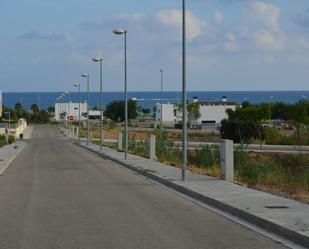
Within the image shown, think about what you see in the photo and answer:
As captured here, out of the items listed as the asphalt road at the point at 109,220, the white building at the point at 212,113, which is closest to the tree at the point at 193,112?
the white building at the point at 212,113

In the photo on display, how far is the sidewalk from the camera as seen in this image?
11109mm

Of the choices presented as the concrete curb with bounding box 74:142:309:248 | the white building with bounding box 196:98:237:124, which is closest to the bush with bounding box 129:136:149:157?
the concrete curb with bounding box 74:142:309:248

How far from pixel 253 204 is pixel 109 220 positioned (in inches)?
136

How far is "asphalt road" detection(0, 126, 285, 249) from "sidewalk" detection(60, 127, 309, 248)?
0.42 m

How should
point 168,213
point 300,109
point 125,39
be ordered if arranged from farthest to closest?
point 300,109 < point 125,39 < point 168,213

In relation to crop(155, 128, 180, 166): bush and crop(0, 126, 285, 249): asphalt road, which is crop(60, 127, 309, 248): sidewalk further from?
crop(155, 128, 180, 166): bush

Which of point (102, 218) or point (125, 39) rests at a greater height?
point (125, 39)

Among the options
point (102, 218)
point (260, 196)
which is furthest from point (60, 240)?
point (260, 196)

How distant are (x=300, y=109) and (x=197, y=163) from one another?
7253 centimetres

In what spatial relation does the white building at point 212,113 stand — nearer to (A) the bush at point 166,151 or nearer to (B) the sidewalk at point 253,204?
(A) the bush at point 166,151

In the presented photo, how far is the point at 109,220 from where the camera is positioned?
12.8 m

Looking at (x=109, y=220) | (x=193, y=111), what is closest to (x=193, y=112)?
(x=193, y=111)

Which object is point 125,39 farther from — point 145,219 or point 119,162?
point 145,219

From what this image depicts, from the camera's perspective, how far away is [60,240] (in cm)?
1040
